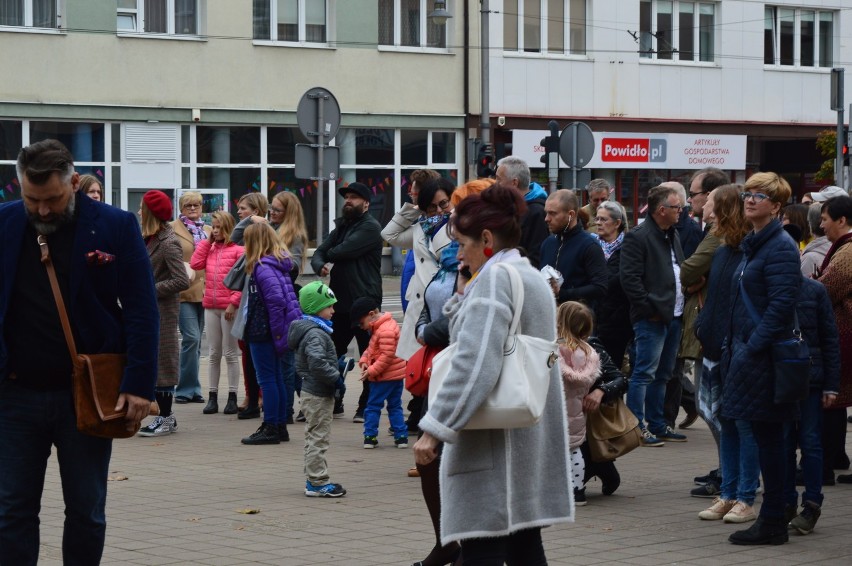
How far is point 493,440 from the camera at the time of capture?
5.30 m

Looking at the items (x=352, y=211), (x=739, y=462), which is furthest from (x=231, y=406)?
(x=739, y=462)

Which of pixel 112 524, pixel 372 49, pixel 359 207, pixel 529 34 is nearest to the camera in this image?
pixel 112 524

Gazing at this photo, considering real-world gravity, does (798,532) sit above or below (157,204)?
below

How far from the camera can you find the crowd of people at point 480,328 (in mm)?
5348

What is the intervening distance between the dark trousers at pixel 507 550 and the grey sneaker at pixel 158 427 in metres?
6.79

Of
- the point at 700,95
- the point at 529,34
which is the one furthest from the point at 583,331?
the point at 700,95

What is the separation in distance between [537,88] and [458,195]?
2932 cm

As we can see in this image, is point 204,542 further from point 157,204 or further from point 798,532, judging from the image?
point 157,204

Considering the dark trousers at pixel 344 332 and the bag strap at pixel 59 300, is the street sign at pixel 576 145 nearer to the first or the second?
the dark trousers at pixel 344 332

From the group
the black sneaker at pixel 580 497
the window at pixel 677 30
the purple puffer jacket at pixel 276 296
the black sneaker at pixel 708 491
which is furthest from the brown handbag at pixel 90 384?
the window at pixel 677 30

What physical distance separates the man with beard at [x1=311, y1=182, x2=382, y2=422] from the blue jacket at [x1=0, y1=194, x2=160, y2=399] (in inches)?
261

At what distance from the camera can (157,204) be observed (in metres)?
11.7

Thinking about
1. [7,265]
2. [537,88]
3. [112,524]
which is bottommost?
[112,524]

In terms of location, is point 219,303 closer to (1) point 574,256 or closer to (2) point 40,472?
(1) point 574,256
